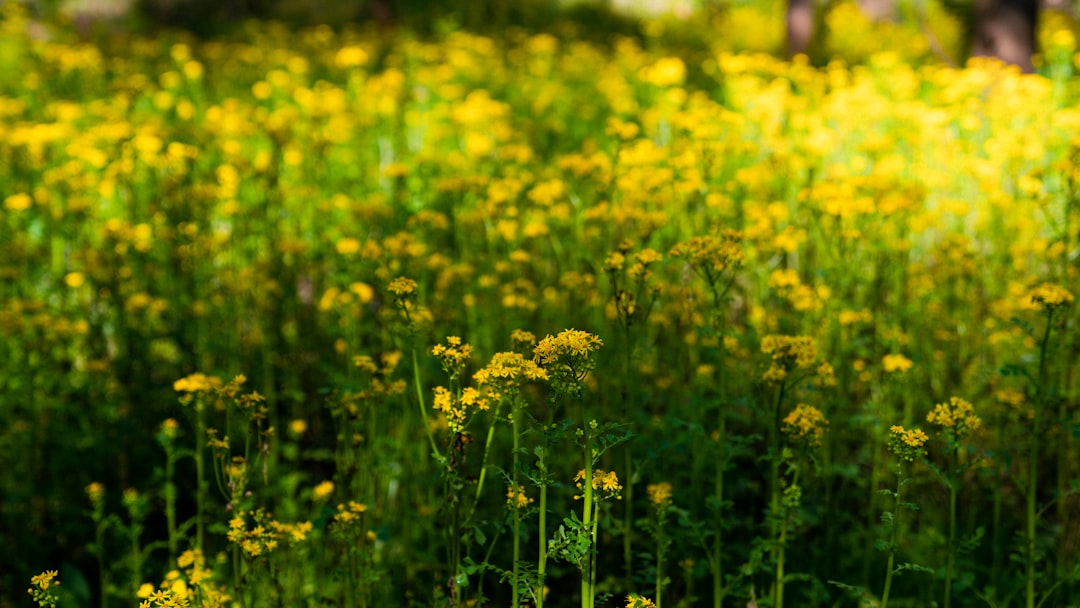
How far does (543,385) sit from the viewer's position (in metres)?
3.89

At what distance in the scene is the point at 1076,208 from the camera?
11.6 feet

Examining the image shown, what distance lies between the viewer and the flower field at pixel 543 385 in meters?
2.47

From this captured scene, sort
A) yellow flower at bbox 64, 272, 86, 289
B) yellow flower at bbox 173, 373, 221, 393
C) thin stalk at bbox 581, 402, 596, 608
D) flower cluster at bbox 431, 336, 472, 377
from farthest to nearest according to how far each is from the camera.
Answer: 1. yellow flower at bbox 64, 272, 86, 289
2. yellow flower at bbox 173, 373, 221, 393
3. flower cluster at bbox 431, 336, 472, 377
4. thin stalk at bbox 581, 402, 596, 608

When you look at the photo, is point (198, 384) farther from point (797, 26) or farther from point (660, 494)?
point (797, 26)

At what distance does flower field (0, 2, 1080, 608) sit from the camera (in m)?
2.47

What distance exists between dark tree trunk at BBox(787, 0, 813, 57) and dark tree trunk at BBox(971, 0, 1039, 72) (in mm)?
2513

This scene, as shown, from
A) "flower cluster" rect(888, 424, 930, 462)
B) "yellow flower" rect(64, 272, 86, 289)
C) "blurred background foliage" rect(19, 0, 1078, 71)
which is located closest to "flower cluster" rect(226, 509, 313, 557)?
"flower cluster" rect(888, 424, 930, 462)

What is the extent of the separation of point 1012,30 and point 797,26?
9.46 ft

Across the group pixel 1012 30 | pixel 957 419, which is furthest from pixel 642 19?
pixel 957 419

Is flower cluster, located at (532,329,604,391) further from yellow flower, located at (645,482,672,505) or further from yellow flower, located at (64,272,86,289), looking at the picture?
yellow flower, located at (64,272,86,289)

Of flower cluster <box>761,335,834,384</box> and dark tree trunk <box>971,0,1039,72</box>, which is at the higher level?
dark tree trunk <box>971,0,1039,72</box>

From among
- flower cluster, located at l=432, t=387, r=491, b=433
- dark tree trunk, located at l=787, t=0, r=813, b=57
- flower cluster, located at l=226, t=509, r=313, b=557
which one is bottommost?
flower cluster, located at l=226, t=509, r=313, b=557

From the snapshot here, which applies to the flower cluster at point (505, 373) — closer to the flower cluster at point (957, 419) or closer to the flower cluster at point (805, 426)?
the flower cluster at point (805, 426)

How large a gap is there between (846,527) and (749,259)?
1.38 m
